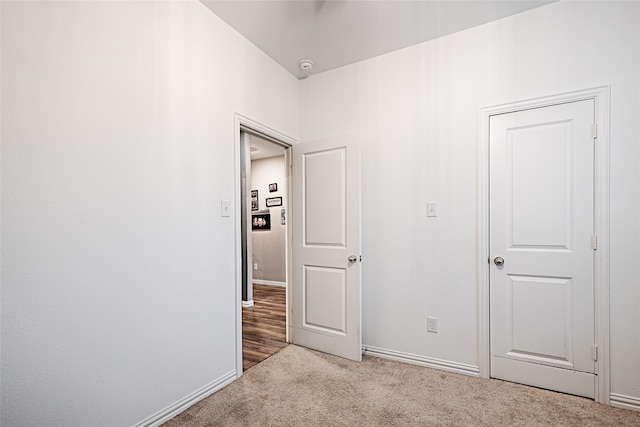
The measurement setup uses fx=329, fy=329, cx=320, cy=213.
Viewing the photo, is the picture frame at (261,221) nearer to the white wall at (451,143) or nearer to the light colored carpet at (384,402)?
the white wall at (451,143)

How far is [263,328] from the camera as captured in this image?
3.77 metres

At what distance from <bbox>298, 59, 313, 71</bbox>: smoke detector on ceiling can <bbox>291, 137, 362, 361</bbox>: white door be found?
2.35 ft

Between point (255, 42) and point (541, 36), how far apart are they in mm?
2173

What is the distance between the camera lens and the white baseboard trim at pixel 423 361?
255 centimetres

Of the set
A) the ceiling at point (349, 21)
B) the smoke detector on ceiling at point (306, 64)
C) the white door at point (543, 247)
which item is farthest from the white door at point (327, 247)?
the white door at point (543, 247)

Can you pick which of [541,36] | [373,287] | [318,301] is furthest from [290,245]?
[541,36]

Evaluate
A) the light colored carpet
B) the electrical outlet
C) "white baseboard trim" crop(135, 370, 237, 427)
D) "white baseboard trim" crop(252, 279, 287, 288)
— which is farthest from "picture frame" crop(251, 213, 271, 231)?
the electrical outlet

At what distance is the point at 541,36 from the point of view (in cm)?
234

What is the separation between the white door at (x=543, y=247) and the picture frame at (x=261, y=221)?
483 centimetres

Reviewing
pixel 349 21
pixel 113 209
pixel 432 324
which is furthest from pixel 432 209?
pixel 113 209

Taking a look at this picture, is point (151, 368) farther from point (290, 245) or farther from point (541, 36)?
point (541, 36)

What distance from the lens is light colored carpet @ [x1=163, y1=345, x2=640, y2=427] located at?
1.96 m

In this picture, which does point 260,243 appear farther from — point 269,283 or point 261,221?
point 269,283

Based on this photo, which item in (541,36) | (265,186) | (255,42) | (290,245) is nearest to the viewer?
(541,36)
